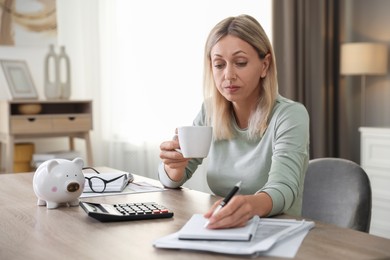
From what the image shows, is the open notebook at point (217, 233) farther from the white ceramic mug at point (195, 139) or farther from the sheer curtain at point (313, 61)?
the sheer curtain at point (313, 61)

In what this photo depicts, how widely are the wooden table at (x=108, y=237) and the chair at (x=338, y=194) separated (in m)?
0.43

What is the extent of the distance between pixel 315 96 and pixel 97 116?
64.2 inches

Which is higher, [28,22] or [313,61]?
[28,22]

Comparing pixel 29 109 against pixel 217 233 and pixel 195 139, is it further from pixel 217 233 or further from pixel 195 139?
pixel 217 233

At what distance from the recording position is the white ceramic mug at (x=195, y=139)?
1.38 metres

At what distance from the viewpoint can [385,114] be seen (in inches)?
164

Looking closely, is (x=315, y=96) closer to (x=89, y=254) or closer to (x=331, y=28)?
(x=331, y=28)

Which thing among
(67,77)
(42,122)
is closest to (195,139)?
(42,122)

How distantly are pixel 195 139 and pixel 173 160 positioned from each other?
0.27 metres

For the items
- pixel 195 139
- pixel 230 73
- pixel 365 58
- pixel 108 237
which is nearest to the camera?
pixel 108 237

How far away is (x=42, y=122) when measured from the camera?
3244mm

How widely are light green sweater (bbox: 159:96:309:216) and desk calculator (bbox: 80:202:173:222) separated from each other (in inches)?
10.9

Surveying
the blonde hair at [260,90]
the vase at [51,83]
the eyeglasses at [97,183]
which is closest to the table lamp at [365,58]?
the vase at [51,83]

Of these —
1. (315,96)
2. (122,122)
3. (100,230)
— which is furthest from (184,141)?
(315,96)
